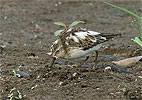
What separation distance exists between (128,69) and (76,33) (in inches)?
47.3

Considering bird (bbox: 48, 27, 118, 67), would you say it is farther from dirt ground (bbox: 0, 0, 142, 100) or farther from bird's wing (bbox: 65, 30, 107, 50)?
dirt ground (bbox: 0, 0, 142, 100)

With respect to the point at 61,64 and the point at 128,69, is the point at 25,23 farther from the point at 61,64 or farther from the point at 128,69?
the point at 128,69

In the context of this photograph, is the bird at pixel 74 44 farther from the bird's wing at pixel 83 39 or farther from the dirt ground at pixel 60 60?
the dirt ground at pixel 60 60

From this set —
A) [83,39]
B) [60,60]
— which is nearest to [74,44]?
[83,39]

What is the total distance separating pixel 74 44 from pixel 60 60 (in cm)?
149

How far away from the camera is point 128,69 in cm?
621

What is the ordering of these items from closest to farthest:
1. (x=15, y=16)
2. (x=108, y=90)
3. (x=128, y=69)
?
(x=108, y=90) → (x=128, y=69) → (x=15, y=16)

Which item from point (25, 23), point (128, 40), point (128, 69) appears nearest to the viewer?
point (128, 69)

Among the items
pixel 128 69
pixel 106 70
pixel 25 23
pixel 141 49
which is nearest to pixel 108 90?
pixel 106 70

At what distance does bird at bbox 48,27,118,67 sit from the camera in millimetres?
5629

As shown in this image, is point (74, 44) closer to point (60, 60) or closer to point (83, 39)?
point (83, 39)

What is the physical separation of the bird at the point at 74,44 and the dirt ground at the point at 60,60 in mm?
274

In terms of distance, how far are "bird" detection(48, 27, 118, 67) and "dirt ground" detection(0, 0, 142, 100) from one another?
10.8 inches

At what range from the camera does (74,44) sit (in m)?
5.66
